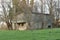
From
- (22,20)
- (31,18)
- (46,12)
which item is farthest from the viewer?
(46,12)

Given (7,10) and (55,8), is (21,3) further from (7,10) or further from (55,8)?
(55,8)

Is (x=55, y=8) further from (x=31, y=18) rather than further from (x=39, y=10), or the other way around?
(x=31, y=18)

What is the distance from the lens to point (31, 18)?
22.3 metres

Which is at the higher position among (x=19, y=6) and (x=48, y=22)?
(x=19, y=6)

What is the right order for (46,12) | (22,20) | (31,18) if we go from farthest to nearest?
(46,12)
(22,20)
(31,18)

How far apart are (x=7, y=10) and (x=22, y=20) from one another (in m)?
2.00

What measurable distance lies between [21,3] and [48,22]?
4264 millimetres

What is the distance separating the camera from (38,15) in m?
24.3

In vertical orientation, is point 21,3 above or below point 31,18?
above

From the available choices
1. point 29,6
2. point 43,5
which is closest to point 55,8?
point 43,5

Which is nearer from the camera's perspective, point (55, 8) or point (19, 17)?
point (19, 17)

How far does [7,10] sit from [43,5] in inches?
170

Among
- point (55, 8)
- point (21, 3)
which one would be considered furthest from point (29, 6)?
point (55, 8)

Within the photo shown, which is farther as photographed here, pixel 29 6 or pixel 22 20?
pixel 22 20
